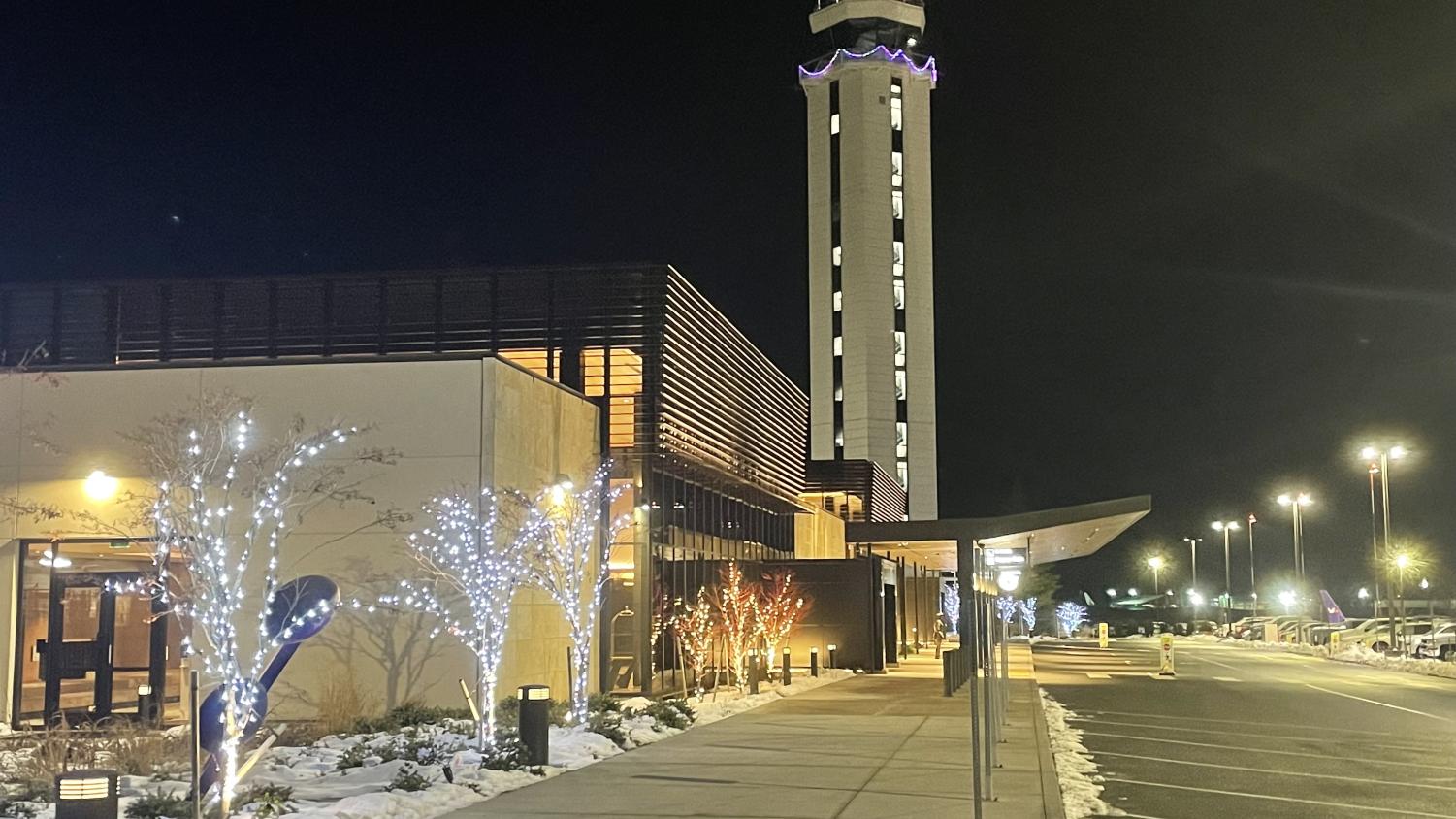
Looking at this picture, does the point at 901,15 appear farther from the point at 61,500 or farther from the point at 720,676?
the point at 61,500

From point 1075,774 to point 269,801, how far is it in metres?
8.50

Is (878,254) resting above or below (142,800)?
above

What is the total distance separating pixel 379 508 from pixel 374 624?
5.57 ft

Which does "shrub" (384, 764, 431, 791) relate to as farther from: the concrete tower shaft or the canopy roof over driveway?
the concrete tower shaft

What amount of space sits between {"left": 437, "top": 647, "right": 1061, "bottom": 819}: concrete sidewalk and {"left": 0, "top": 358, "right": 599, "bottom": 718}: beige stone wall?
4.76 m

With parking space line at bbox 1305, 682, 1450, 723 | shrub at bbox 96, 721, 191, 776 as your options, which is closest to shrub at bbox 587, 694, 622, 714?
shrub at bbox 96, 721, 191, 776

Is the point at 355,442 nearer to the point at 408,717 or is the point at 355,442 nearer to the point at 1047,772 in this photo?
the point at 408,717

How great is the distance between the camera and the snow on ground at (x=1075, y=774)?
12336 millimetres

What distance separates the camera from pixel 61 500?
19.9 metres

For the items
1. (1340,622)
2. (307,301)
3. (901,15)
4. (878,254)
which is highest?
(901,15)

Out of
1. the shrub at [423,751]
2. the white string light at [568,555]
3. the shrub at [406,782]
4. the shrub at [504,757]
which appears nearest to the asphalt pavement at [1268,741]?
the shrub at [504,757]

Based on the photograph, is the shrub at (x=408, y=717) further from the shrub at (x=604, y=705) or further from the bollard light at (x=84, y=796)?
the bollard light at (x=84, y=796)

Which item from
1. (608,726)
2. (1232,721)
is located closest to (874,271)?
(1232,721)

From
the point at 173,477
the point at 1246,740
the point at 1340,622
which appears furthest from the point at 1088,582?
the point at 173,477
